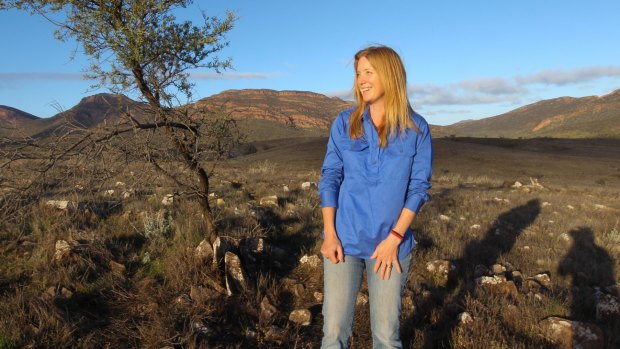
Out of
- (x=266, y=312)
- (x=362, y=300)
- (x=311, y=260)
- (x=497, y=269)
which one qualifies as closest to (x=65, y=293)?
(x=266, y=312)

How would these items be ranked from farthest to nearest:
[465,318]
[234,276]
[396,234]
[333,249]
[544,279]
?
[544,279]
[234,276]
[465,318]
[333,249]
[396,234]

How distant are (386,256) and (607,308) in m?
3.22

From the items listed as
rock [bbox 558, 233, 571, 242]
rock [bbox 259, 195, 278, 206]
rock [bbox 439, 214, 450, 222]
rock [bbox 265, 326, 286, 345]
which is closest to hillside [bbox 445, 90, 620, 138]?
rock [bbox 558, 233, 571, 242]

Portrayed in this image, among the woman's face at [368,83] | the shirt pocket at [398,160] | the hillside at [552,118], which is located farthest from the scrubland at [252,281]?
the hillside at [552,118]

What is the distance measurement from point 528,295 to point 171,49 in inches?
180

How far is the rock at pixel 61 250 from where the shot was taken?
14.9ft

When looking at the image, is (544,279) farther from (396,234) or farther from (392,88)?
(392,88)

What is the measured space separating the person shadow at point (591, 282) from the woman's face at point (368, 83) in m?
2.89

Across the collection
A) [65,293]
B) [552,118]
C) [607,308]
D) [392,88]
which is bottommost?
[607,308]

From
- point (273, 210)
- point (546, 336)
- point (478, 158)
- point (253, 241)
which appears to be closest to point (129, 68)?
point (253, 241)

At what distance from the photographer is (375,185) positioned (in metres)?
2.37

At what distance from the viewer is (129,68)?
177 inches

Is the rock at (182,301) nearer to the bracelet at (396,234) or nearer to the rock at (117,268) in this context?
the rock at (117,268)

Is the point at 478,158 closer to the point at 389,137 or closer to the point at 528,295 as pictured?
the point at 528,295
